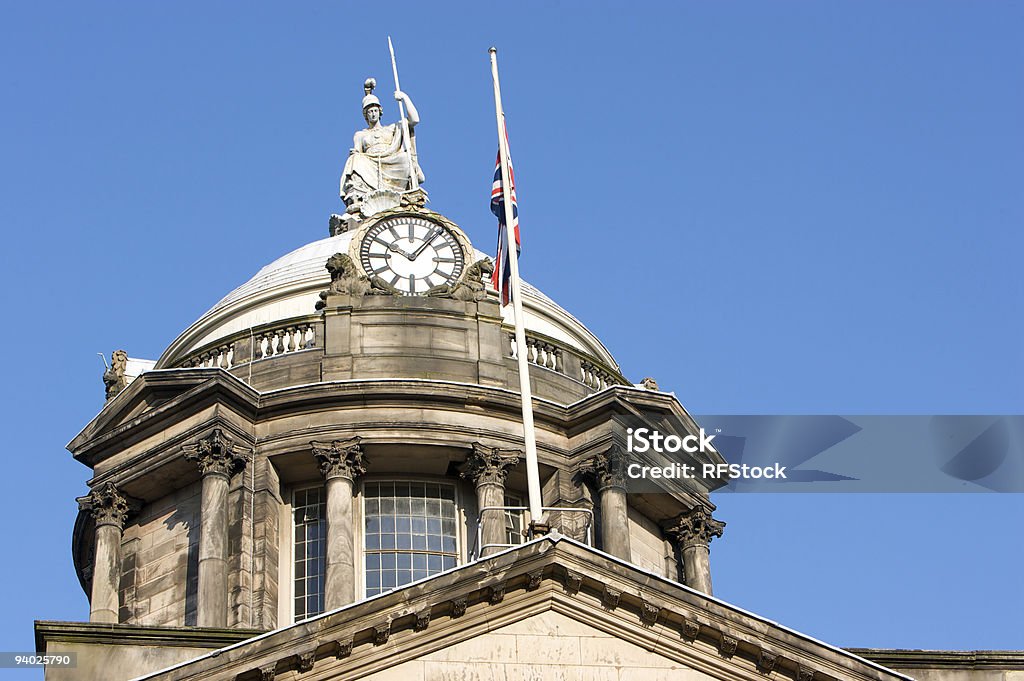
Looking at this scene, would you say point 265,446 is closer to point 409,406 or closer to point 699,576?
point 409,406

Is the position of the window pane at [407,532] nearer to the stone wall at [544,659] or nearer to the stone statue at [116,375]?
the stone statue at [116,375]

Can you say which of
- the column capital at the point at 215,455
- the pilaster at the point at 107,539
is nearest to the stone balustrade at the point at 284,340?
the column capital at the point at 215,455

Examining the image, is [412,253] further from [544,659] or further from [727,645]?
[727,645]

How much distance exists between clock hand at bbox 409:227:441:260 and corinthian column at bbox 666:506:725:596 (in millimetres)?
7616

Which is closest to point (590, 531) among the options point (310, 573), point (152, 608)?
point (310, 573)

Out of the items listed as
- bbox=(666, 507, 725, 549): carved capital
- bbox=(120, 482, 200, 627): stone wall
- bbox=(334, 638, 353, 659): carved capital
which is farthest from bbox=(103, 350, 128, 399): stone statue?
bbox=(334, 638, 353, 659): carved capital

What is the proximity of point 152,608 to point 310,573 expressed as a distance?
A: 303 centimetres

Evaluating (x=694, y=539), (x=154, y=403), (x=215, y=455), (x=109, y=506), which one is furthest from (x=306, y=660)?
(x=694, y=539)

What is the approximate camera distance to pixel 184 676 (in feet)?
98.1

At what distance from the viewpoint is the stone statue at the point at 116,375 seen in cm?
4822

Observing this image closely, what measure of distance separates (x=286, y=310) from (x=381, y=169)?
525cm

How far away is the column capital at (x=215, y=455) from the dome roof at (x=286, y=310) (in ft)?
13.9

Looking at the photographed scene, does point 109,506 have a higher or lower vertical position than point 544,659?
higher

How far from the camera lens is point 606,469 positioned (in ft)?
148
